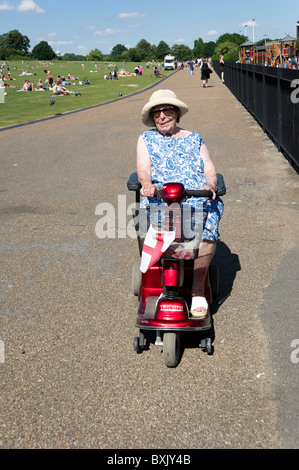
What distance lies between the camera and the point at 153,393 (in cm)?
314

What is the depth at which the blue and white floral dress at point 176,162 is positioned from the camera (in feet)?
12.8

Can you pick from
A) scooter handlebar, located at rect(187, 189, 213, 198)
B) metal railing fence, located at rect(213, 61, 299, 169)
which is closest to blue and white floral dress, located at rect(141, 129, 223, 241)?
scooter handlebar, located at rect(187, 189, 213, 198)

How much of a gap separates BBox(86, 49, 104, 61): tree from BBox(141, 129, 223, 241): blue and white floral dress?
193m

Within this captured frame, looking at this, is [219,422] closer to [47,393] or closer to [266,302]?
[47,393]

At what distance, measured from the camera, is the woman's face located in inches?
155

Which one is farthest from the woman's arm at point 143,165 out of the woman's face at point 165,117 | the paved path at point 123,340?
the paved path at point 123,340

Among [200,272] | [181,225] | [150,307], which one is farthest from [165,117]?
[150,307]

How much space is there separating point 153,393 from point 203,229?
113cm

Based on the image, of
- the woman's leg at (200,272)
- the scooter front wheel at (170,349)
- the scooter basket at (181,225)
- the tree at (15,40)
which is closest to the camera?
the scooter basket at (181,225)

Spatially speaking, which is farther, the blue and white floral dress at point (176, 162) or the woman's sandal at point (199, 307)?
the blue and white floral dress at point (176, 162)

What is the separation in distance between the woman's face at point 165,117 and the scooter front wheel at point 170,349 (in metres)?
1.58

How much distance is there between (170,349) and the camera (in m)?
3.32

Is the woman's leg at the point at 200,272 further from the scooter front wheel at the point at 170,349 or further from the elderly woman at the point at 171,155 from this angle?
the scooter front wheel at the point at 170,349

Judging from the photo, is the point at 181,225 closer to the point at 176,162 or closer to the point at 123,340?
the point at 176,162
